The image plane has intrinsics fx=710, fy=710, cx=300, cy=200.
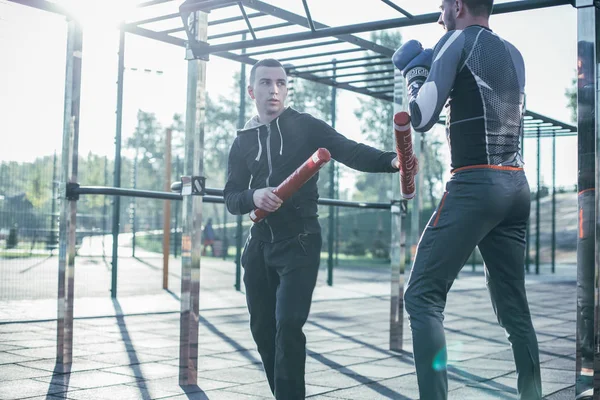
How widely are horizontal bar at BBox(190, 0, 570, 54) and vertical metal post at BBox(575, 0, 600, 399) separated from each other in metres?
0.23

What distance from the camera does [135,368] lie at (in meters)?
5.13

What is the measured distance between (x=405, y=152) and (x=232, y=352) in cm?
347

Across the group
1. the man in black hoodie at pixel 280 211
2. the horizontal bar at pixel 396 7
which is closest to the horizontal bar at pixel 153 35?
the horizontal bar at pixel 396 7

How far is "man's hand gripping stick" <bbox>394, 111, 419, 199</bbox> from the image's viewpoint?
286 cm

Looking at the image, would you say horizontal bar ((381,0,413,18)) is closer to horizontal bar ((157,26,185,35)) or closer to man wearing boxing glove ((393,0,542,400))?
man wearing boxing glove ((393,0,542,400))

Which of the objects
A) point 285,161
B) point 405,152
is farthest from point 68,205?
point 405,152

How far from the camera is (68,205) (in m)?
5.15

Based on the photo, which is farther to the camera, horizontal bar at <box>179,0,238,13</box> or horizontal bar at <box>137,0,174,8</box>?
horizontal bar at <box>137,0,174,8</box>

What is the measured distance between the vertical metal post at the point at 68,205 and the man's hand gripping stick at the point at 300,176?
2.29 meters

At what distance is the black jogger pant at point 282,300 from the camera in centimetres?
335

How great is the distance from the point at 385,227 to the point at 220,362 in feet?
78.6

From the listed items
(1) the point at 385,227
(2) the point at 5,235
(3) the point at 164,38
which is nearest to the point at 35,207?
(2) the point at 5,235

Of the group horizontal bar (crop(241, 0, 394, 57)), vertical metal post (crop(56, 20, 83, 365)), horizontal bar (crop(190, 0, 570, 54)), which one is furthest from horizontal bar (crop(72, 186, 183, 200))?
horizontal bar (crop(241, 0, 394, 57))

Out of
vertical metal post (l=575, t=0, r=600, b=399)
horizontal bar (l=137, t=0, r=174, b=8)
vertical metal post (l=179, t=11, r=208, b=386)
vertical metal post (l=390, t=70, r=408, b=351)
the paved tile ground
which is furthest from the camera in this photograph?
vertical metal post (l=390, t=70, r=408, b=351)
